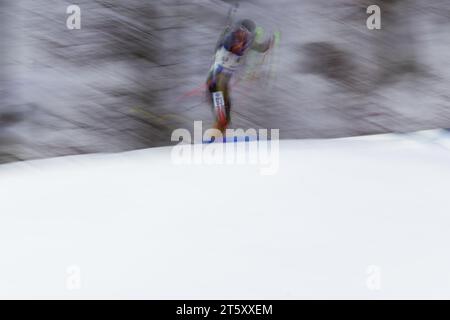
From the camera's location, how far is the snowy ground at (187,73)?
3.84 meters

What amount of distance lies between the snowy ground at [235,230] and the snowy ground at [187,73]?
2309mm

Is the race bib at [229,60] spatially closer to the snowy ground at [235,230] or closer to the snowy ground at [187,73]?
the snowy ground at [235,230]

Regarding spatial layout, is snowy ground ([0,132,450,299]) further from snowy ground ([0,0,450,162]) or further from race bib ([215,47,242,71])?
snowy ground ([0,0,450,162])

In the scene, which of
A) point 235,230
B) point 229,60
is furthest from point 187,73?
point 235,230

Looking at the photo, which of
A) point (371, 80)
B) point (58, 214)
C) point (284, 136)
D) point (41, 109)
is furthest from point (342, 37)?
point (58, 214)

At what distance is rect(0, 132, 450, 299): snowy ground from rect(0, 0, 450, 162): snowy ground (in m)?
2.31

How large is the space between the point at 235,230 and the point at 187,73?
2.83 m

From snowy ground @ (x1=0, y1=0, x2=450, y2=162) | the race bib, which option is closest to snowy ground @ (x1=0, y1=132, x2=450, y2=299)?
the race bib

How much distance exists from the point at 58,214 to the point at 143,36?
268 centimetres

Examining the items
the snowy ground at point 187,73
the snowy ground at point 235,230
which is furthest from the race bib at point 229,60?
the snowy ground at point 187,73

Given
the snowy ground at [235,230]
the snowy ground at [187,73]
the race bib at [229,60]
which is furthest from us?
the snowy ground at [187,73]

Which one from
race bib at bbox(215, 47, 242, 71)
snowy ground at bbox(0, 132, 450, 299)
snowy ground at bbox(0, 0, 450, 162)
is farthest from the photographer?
snowy ground at bbox(0, 0, 450, 162)

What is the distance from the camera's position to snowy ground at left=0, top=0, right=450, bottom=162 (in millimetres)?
3842
